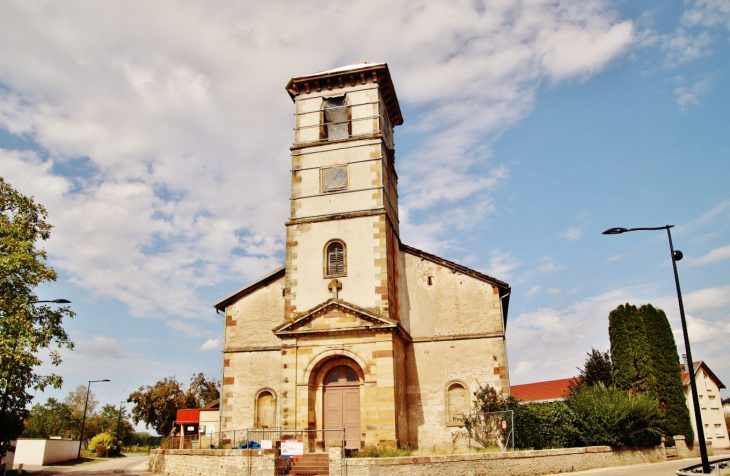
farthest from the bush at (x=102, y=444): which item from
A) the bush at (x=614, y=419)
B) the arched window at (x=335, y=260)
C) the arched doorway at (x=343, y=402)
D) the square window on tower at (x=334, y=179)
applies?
the bush at (x=614, y=419)

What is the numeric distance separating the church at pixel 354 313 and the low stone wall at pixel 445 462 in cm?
312

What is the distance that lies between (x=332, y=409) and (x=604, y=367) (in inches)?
753

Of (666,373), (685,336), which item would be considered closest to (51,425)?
(666,373)

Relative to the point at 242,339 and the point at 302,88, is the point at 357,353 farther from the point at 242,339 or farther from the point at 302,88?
the point at 302,88

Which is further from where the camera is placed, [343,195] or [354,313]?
[343,195]

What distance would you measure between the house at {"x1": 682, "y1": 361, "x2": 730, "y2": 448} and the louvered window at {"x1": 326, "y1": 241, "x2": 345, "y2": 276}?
31147 mm

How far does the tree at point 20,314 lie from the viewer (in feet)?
65.8

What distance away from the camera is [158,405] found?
4909 cm

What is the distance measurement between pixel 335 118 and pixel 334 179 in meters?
3.29

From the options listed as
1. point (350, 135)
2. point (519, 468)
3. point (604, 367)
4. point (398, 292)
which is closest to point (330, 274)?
point (398, 292)

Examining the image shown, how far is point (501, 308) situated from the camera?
23.7 metres

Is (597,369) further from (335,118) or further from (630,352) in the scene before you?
(335,118)

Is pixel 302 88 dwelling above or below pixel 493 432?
above

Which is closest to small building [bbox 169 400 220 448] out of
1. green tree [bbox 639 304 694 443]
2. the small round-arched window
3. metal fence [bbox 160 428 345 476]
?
metal fence [bbox 160 428 345 476]
